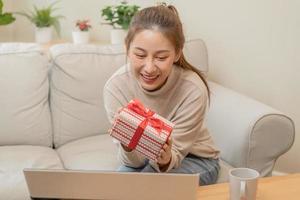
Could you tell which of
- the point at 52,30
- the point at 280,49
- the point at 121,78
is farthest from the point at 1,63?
the point at 280,49

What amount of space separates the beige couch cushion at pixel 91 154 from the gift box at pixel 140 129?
75cm

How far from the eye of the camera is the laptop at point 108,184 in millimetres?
1012

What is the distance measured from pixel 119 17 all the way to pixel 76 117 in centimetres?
71

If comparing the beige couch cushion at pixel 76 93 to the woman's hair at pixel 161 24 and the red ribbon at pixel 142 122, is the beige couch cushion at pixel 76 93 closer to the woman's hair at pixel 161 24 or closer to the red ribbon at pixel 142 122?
the woman's hair at pixel 161 24

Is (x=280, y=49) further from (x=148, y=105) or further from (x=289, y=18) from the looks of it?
(x=148, y=105)

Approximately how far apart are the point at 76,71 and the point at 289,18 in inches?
44.5

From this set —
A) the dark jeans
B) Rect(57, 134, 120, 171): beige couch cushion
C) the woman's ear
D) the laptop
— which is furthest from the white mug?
Rect(57, 134, 120, 171): beige couch cushion

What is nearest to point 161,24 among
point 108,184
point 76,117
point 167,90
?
point 167,90

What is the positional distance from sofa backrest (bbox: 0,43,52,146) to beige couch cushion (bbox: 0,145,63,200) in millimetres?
60

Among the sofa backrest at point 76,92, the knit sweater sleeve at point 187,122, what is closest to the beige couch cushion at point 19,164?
the sofa backrest at point 76,92

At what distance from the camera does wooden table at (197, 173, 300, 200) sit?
1292mm

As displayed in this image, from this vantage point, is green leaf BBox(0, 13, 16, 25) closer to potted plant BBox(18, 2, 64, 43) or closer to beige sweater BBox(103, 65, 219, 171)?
potted plant BBox(18, 2, 64, 43)

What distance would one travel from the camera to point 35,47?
7.07 ft

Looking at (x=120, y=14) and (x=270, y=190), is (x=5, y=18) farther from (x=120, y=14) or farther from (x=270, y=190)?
(x=270, y=190)
